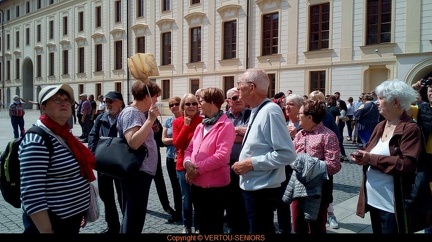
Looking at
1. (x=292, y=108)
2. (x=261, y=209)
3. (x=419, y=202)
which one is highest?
(x=292, y=108)

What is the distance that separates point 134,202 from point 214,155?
85 centimetres

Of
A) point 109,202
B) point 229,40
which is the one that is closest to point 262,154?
point 109,202

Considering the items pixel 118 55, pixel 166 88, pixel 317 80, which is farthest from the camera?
pixel 118 55

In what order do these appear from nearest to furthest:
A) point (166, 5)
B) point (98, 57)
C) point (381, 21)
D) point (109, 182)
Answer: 1. point (109, 182)
2. point (381, 21)
3. point (166, 5)
4. point (98, 57)

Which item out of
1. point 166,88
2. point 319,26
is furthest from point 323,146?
point 166,88

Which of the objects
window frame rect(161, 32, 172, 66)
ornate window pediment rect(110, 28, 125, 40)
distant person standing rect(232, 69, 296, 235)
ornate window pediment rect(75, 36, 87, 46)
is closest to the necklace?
distant person standing rect(232, 69, 296, 235)

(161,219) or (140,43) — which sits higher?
(140,43)

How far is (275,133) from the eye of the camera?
8.80ft

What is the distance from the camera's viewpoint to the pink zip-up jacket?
3203 mm

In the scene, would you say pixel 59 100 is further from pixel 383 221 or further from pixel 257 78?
pixel 383 221

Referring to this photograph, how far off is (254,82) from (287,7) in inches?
791

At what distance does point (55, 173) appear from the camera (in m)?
2.27

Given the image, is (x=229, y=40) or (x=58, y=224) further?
(x=229, y=40)

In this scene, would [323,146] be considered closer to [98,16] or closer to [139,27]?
[139,27]
